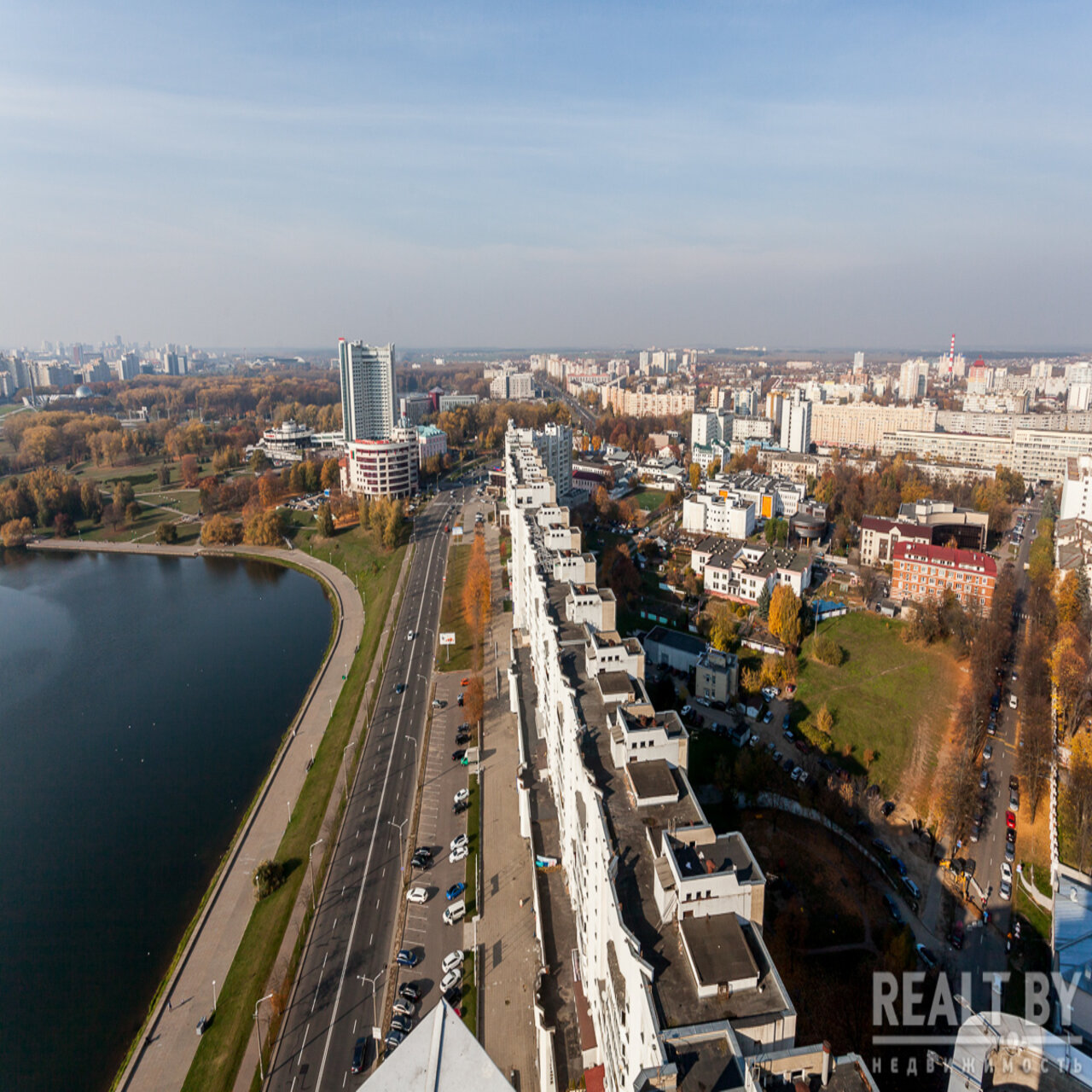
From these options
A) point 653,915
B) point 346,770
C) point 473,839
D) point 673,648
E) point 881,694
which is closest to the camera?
point 653,915

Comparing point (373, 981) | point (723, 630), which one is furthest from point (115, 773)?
point (723, 630)

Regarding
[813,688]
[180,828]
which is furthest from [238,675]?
[813,688]

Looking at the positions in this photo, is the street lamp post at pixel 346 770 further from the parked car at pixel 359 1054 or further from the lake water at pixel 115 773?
the parked car at pixel 359 1054

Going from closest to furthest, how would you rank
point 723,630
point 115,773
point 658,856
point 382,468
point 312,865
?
point 658,856
point 312,865
point 115,773
point 723,630
point 382,468

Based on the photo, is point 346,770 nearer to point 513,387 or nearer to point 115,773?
point 115,773

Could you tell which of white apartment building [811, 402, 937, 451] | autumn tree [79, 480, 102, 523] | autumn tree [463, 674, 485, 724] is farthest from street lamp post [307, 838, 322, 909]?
white apartment building [811, 402, 937, 451]

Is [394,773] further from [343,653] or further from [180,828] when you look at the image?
[343,653]
